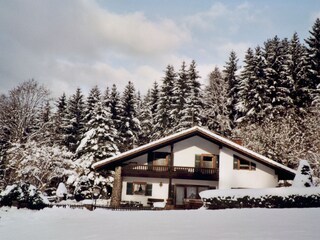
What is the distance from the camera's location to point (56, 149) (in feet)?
112

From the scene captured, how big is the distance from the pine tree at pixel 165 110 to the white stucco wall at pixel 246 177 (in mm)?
15354

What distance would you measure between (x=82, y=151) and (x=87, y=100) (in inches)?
447

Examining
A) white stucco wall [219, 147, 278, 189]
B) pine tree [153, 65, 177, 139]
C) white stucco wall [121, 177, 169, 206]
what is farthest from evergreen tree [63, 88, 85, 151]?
white stucco wall [219, 147, 278, 189]

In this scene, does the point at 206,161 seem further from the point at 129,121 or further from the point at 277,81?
the point at 129,121

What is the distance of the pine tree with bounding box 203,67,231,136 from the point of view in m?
43.4

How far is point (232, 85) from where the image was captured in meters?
47.1

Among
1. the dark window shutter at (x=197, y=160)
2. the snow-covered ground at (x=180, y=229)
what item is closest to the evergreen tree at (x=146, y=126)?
the dark window shutter at (x=197, y=160)

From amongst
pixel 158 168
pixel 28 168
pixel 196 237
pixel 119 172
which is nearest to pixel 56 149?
pixel 28 168

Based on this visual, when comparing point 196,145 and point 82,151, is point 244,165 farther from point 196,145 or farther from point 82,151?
point 82,151

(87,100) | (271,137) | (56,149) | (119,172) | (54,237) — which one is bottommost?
(54,237)

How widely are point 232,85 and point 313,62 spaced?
1087 cm

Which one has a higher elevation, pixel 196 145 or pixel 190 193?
pixel 196 145

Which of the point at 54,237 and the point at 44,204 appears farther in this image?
the point at 44,204

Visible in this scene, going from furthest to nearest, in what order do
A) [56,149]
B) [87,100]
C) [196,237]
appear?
1. [87,100]
2. [56,149]
3. [196,237]
